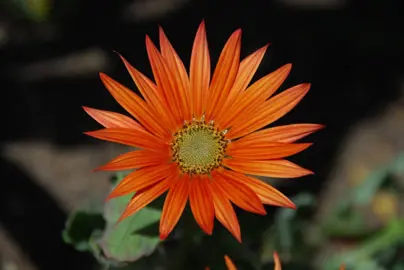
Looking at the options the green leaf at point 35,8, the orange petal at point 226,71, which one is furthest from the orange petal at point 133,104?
the green leaf at point 35,8

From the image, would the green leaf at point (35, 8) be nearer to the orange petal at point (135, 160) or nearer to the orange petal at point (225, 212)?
the orange petal at point (135, 160)

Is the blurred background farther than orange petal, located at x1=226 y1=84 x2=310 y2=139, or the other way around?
the blurred background

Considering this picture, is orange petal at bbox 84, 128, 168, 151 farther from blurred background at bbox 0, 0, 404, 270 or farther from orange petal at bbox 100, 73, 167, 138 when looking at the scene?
blurred background at bbox 0, 0, 404, 270

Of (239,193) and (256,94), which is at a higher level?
(256,94)

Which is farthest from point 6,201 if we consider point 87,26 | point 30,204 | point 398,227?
point 398,227

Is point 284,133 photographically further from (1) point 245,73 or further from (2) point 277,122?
(2) point 277,122

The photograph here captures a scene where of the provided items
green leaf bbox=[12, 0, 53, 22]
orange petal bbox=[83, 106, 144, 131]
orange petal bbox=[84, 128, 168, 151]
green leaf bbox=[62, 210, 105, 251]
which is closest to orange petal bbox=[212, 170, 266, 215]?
orange petal bbox=[84, 128, 168, 151]

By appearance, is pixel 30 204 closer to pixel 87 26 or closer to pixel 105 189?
pixel 105 189

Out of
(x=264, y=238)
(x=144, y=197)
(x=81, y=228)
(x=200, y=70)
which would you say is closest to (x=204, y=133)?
(x=200, y=70)
